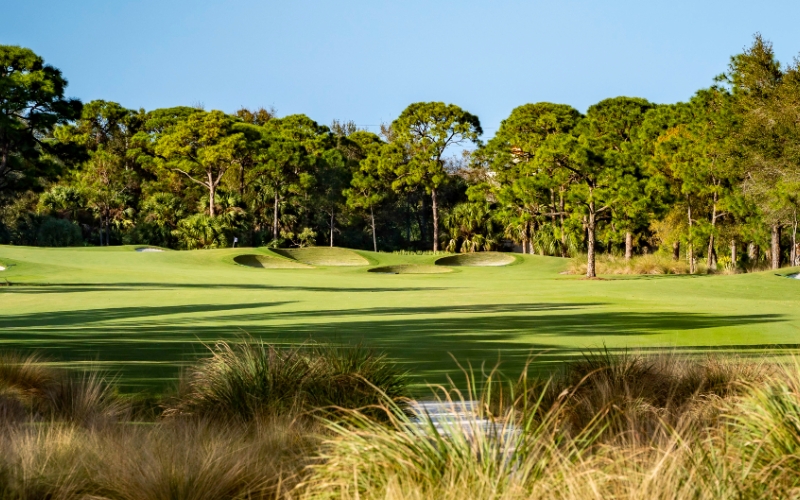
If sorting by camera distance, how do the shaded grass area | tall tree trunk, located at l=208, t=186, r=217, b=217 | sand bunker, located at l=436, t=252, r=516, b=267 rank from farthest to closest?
1. tall tree trunk, located at l=208, t=186, r=217, b=217
2. sand bunker, located at l=436, t=252, r=516, b=267
3. the shaded grass area

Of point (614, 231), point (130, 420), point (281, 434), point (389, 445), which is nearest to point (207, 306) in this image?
point (130, 420)

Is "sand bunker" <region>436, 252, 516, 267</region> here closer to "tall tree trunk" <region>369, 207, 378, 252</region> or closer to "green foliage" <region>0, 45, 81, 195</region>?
"tall tree trunk" <region>369, 207, 378, 252</region>

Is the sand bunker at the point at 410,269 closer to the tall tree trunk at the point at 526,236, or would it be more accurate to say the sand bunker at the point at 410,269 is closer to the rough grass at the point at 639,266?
the rough grass at the point at 639,266

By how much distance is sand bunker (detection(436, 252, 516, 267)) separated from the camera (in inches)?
1993

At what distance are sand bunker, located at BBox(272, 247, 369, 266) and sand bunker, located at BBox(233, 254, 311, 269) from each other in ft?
6.50

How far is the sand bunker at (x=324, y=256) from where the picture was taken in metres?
50.9

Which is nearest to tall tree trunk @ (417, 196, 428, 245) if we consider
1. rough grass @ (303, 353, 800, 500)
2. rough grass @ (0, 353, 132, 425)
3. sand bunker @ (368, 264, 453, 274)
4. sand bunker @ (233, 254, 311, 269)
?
sand bunker @ (368, 264, 453, 274)

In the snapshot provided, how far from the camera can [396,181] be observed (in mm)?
61938

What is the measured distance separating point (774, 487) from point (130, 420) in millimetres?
4424

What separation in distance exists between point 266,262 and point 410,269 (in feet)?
22.0

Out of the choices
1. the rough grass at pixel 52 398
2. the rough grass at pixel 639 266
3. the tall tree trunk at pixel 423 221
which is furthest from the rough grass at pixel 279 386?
the tall tree trunk at pixel 423 221

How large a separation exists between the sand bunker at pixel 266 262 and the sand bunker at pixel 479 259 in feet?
24.6

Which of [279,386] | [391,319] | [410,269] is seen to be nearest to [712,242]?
[410,269]

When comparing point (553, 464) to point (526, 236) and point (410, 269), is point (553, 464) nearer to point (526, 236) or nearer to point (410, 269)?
point (410, 269)
